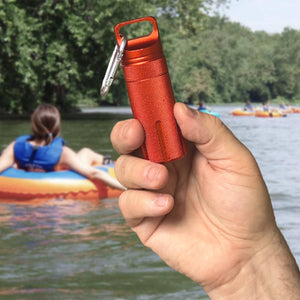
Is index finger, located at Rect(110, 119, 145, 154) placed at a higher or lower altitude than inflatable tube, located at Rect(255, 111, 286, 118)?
higher

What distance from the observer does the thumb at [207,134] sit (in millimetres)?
1472

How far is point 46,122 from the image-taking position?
28.9 ft

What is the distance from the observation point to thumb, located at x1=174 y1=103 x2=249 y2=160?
1.47 meters

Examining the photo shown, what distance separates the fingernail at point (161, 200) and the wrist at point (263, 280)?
37 cm

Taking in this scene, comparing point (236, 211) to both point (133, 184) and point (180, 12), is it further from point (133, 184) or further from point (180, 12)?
A: point (180, 12)

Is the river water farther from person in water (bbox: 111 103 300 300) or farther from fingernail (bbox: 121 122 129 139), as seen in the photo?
fingernail (bbox: 121 122 129 139)

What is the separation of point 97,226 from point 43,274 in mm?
1968

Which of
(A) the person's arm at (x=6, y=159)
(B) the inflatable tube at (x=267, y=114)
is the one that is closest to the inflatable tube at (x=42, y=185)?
(A) the person's arm at (x=6, y=159)

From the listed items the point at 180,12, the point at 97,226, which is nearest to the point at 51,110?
the point at 97,226

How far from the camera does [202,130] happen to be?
155cm

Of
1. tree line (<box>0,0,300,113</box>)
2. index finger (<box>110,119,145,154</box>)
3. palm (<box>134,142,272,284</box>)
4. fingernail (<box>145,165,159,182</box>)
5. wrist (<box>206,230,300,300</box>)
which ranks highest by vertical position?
index finger (<box>110,119,145,154</box>)

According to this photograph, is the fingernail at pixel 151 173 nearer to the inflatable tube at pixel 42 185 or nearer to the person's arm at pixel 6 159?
the inflatable tube at pixel 42 185

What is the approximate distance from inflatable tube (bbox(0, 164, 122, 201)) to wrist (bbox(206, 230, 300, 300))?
732 centimetres

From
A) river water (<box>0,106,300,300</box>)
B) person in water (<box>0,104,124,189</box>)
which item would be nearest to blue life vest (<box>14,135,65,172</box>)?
person in water (<box>0,104,124,189</box>)
